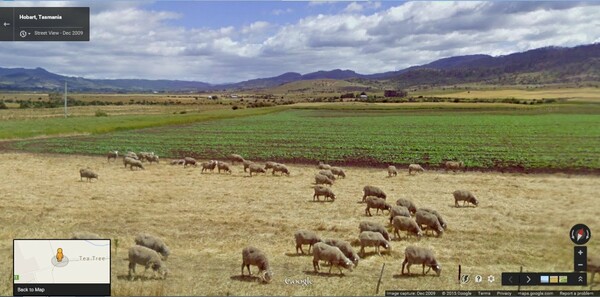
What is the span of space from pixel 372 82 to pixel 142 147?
85.2ft

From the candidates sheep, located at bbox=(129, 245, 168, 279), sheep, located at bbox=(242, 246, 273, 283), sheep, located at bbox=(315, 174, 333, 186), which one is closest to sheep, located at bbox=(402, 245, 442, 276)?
sheep, located at bbox=(242, 246, 273, 283)

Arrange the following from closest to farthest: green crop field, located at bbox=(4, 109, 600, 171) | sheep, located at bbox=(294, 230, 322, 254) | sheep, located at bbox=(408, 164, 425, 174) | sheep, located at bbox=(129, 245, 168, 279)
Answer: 1. sheep, located at bbox=(129, 245, 168, 279)
2. sheep, located at bbox=(294, 230, 322, 254)
3. green crop field, located at bbox=(4, 109, 600, 171)
4. sheep, located at bbox=(408, 164, 425, 174)

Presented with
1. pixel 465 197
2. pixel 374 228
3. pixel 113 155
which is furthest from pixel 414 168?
pixel 113 155

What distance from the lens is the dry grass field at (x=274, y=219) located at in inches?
313

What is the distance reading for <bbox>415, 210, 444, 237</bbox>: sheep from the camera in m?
13.2

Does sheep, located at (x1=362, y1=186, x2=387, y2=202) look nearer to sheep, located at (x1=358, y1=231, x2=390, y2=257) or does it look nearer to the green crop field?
sheep, located at (x1=358, y1=231, x2=390, y2=257)

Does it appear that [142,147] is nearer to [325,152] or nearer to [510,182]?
[325,152]

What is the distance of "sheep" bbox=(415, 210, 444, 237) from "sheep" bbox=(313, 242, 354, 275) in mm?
4621

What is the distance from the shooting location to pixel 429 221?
1339cm

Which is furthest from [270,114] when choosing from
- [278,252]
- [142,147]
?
[278,252]

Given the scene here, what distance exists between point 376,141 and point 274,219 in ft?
79.8

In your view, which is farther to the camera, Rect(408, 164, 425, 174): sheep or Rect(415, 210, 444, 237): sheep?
Rect(408, 164, 425, 174): sheep

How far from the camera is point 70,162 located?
28922mm

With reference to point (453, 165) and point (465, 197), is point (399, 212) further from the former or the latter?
point (453, 165)
